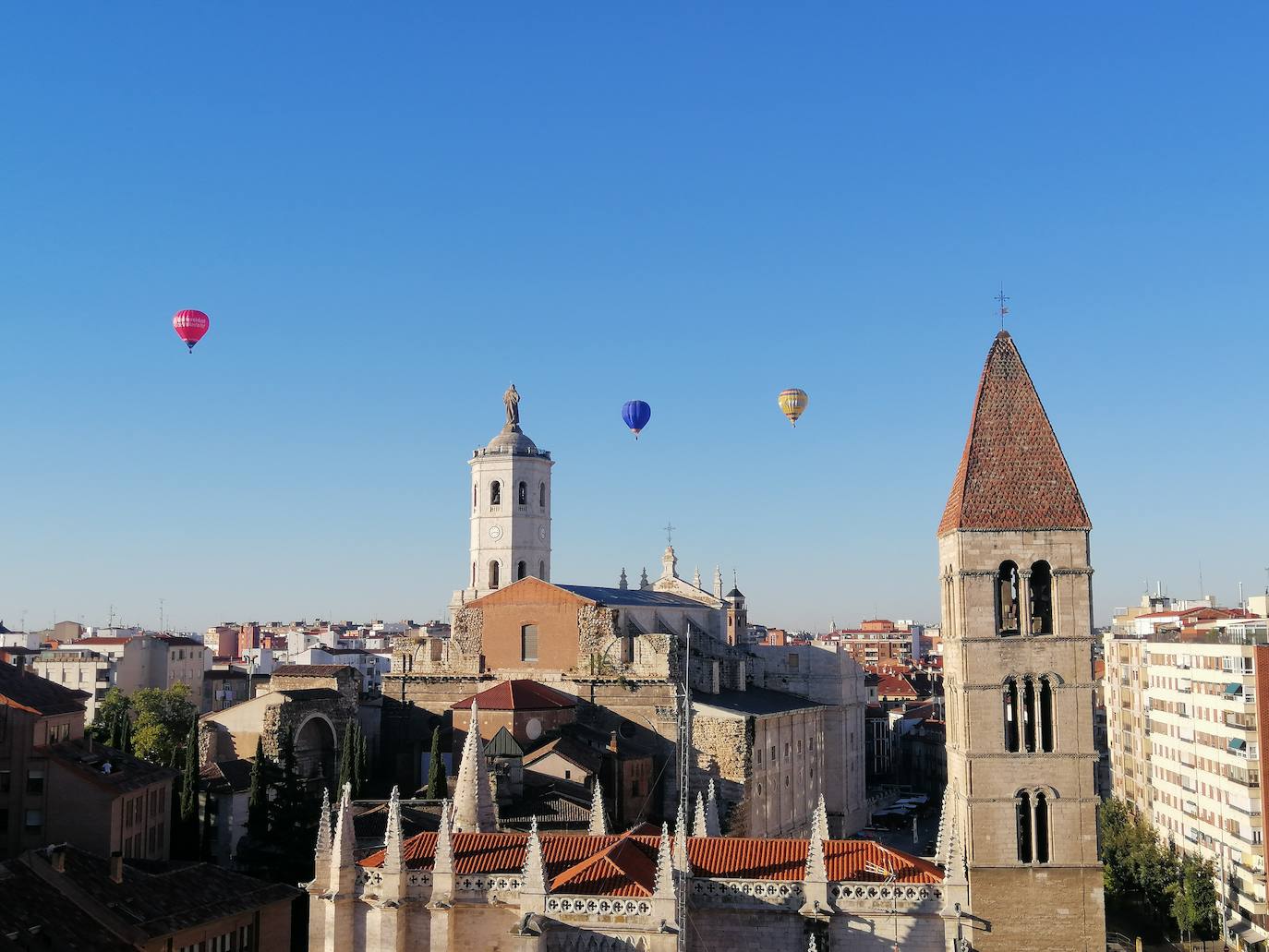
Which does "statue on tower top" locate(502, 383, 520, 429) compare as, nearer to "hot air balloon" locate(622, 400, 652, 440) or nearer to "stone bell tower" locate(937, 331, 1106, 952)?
"hot air balloon" locate(622, 400, 652, 440)

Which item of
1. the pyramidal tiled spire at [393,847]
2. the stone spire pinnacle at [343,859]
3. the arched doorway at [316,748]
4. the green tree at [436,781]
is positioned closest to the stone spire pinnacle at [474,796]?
the stone spire pinnacle at [343,859]

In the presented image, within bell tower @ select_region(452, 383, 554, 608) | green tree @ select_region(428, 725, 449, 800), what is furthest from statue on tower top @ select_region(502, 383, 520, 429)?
green tree @ select_region(428, 725, 449, 800)

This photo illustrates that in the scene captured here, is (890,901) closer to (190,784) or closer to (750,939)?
(750,939)

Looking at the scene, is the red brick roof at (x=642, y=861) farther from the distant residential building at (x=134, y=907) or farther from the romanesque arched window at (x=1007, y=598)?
the distant residential building at (x=134, y=907)

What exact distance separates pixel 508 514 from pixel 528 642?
11.9 metres

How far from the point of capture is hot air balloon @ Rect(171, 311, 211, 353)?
4825 centimetres

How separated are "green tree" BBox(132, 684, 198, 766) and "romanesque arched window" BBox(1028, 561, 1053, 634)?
3663cm

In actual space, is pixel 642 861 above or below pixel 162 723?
below

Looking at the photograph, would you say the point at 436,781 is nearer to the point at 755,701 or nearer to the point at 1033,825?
the point at 755,701

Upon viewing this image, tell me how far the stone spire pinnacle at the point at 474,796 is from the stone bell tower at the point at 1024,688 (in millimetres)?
11231

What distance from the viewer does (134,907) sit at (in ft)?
109

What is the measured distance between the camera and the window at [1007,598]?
100 ft

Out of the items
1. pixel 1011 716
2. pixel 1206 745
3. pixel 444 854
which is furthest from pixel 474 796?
pixel 1206 745

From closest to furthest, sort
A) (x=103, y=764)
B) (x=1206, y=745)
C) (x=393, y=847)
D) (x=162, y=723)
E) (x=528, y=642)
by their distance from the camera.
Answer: (x=393, y=847) < (x=103, y=764) < (x=1206, y=745) < (x=528, y=642) < (x=162, y=723)
